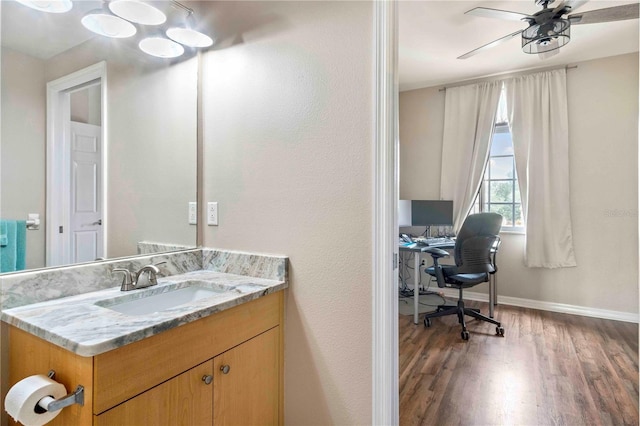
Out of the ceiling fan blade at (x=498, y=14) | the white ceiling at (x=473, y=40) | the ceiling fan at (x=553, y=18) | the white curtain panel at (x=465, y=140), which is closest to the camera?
the ceiling fan at (x=553, y=18)

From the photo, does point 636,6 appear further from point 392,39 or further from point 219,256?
point 219,256

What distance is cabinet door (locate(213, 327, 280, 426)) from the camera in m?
1.18

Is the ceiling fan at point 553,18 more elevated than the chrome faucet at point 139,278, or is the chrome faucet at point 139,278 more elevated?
the ceiling fan at point 553,18

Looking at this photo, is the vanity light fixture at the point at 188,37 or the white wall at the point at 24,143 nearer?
the white wall at the point at 24,143

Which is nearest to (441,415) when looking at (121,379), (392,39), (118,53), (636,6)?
(121,379)

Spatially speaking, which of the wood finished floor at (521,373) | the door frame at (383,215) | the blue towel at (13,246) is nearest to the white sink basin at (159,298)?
the blue towel at (13,246)

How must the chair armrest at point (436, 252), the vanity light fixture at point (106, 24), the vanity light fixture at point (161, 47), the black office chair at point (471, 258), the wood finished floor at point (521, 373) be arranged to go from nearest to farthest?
the vanity light fixture at point (106, 24) → the vanity light fixture at point (161, 47) → the wood finished floor at point (521, 373) → the black office chair at point (471, 258) → the chair armrest at point (436, 252)

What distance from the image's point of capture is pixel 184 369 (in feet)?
3.46

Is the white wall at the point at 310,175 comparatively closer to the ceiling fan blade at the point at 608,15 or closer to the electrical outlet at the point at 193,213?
the electrical outlet at the point at 193,213

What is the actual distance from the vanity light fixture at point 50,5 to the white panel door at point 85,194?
40cm

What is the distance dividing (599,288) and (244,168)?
12.5 feet

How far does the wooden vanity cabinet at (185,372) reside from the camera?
2.83ft

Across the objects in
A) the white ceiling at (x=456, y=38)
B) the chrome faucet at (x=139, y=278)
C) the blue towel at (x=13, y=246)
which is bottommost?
the chrome faucet at (x=139, y=278)

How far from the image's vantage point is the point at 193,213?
173 centimetres
